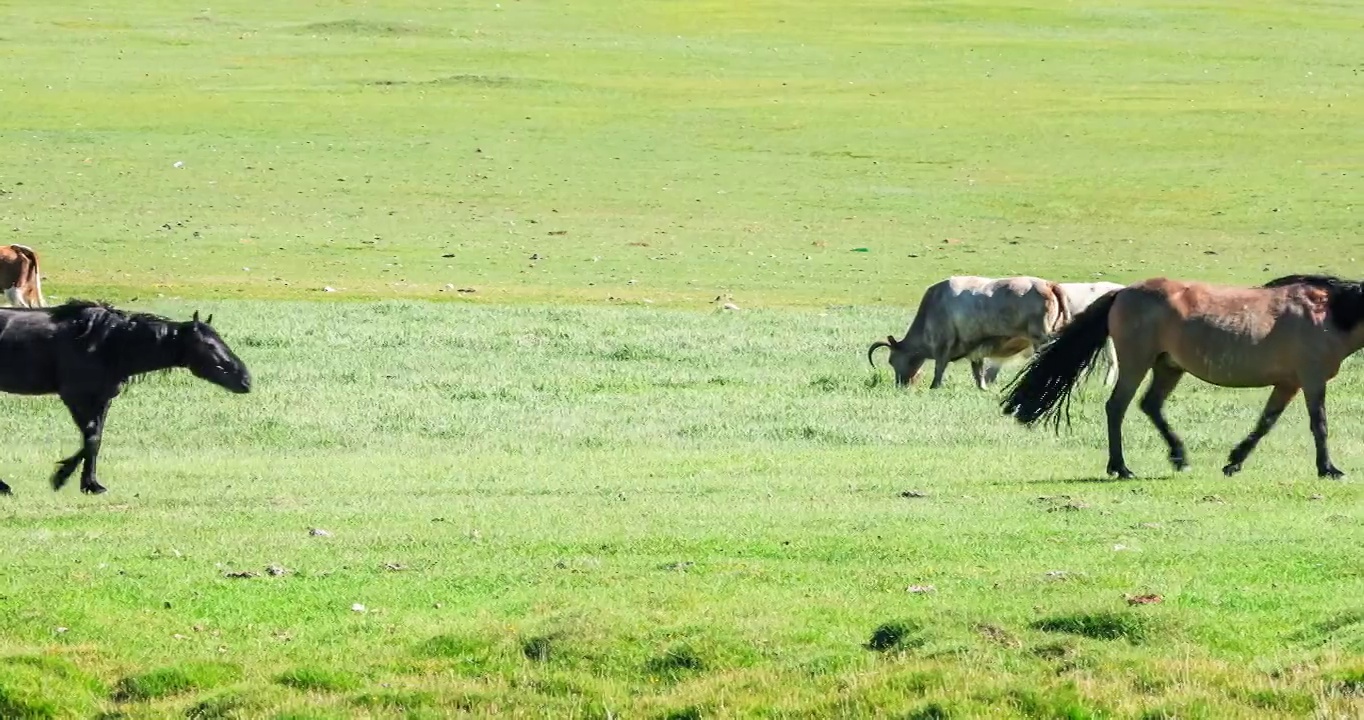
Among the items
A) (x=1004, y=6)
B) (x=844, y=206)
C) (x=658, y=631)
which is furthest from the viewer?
(x=1004, y=6)

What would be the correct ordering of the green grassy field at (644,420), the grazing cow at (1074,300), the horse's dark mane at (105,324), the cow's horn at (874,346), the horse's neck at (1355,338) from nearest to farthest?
the green grassy field at (644,420), the horse's dark mane at (105,324), the horse's neck at (1355,338), the cow's horn at (874,346), the grazing cow at (1074,300)

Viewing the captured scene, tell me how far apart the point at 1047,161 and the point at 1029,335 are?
1025 inches

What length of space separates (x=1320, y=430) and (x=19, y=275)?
18.7 meters

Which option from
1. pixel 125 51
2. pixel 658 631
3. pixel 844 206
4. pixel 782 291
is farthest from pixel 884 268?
pixel 125 51

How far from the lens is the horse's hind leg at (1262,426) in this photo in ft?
51.3

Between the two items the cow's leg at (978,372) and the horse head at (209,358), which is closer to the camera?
the horse head at (209,358)

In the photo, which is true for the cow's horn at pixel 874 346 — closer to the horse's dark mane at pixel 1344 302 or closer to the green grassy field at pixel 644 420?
the green grassy field at pixel 644 420

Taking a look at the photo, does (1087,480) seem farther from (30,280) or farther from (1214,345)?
(30,280)

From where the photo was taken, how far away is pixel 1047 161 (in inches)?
1950

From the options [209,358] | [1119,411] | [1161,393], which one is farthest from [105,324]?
[1161,393]

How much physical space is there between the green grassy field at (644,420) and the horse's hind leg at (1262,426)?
0.21m

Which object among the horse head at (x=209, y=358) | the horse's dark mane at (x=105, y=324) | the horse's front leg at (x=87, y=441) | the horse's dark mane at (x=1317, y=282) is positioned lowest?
the horse's front leg at (x=87, y=441)

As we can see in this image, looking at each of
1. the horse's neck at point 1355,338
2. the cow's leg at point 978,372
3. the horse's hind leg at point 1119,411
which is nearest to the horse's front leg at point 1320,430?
the horse's neck at point 1355,338

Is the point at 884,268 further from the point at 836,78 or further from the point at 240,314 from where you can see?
the point at 836,78
